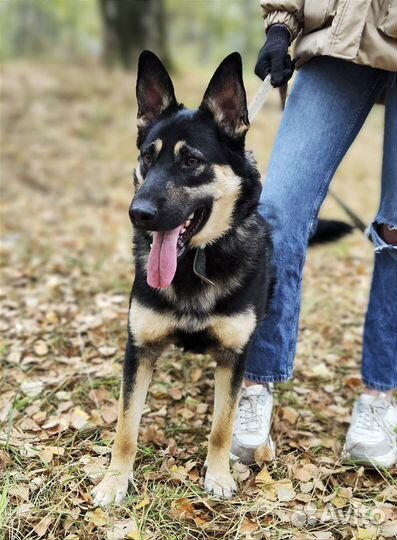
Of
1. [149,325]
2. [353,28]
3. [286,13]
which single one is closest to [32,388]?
[149,325]

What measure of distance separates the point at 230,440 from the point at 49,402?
3.95ft

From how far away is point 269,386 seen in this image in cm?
316

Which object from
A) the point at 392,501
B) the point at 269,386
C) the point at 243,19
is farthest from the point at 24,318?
the point at 243,19

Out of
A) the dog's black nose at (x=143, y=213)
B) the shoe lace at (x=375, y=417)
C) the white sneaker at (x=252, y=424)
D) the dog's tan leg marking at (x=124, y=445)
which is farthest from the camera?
the shoe lace at (x=375, y=417)

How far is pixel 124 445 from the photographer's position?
2.68m

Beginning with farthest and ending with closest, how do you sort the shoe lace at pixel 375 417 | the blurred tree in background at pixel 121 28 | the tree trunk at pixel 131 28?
the blurred tree in background at pixel 121 28, the tree trunk at pixel 131 28, the shoe lace at pixel 375 417

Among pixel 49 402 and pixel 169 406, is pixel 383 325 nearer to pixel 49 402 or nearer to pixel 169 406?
pixel 169 406

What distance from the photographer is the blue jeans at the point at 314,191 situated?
110 inches

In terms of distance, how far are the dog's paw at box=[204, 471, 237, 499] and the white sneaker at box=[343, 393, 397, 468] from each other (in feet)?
2.20

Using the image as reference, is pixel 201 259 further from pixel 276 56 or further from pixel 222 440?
pixel 276 56

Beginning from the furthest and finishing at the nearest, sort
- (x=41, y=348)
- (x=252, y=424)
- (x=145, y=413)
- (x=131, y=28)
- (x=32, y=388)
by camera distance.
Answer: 1. (x=131, y=28)
2. (x=41, y=348)
3. (x=32, y=388)
4. (x=145, y=413)
5. (x=252, y=424)

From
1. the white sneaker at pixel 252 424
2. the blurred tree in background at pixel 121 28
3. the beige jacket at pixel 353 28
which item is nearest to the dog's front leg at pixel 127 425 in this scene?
the white sneaker at pixel 252 424

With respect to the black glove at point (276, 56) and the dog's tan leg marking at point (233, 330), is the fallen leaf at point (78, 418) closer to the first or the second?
the dog's tan leg marking at point (233, 330)

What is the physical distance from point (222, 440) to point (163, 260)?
959 millimetres
